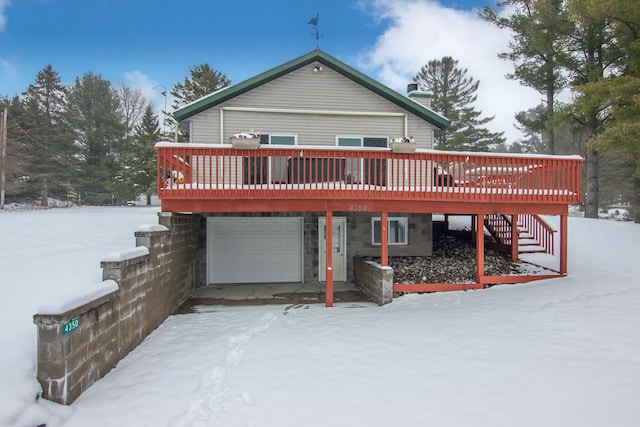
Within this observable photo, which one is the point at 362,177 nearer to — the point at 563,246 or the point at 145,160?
the point at 563,246

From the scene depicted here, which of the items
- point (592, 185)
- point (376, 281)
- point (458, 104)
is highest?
point (458, 104)

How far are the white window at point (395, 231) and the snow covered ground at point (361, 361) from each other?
3.00m

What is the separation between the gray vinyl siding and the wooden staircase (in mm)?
3093

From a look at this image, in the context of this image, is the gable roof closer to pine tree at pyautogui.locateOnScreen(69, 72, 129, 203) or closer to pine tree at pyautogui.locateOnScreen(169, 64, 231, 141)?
pine tree at pyautogui.locateOnScreen(169, 64, 231, 141)

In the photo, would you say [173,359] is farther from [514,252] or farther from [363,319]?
[514,252]

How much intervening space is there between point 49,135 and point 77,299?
98.2 feet

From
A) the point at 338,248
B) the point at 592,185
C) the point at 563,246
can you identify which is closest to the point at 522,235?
the point at 563,246

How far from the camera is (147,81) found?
1437 inches

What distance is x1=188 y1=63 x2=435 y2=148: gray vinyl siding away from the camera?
9.88 meters

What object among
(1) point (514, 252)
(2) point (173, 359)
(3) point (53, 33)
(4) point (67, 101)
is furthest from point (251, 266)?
(3) point (53, 33)

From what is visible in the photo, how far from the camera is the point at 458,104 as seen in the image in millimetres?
27250

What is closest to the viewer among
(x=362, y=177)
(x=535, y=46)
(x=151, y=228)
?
(x=151, y=228)

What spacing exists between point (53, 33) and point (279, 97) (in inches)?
1231

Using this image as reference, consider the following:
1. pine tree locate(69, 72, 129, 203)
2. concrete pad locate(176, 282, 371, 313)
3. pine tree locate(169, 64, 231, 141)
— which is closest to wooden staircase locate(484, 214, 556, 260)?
concrete pad locate(176, 282, 371, 313)
